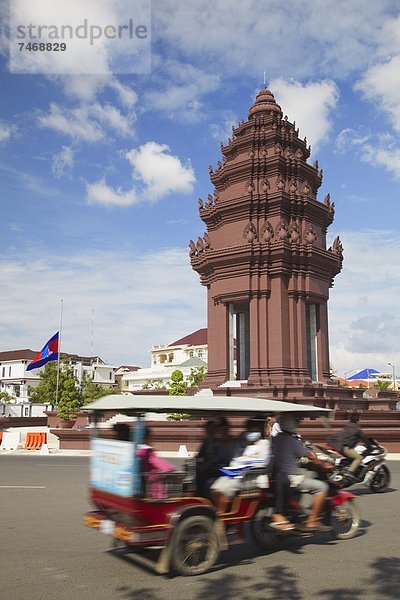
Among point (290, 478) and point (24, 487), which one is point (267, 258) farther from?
point (290, 478)

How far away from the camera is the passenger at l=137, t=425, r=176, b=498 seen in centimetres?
675

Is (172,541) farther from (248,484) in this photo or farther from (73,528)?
(73,528)

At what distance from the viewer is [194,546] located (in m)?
6.66

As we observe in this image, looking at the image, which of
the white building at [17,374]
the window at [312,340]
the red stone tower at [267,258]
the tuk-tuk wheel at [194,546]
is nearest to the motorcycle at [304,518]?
the tuk-tuk wheel at [194,546]

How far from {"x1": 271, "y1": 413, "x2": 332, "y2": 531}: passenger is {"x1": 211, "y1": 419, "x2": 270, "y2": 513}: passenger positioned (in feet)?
0.71

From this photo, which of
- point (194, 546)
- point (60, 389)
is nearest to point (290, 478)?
point (194, 546)

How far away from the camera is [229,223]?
3025cm

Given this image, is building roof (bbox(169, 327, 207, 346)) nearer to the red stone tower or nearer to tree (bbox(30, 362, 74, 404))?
tree (bbox(30, 362, 74, 404))

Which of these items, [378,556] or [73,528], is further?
[73,528]

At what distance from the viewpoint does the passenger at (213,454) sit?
25.0ft

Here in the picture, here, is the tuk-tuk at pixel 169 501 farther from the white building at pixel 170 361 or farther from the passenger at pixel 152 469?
the white building at pixel 170 361

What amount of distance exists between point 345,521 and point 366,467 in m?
4.39

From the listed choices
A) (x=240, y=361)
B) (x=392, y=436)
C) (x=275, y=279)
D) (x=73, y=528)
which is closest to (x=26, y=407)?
(x=240, y=361)

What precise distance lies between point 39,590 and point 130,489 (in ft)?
4.43
